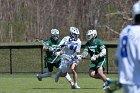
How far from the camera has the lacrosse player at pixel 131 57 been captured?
6.45 meters

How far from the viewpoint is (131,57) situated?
6.50 meters

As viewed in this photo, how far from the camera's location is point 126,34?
658cm

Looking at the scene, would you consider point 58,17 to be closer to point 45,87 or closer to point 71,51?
point 45,87

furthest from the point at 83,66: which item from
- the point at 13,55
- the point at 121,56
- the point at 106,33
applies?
the point at 121,56

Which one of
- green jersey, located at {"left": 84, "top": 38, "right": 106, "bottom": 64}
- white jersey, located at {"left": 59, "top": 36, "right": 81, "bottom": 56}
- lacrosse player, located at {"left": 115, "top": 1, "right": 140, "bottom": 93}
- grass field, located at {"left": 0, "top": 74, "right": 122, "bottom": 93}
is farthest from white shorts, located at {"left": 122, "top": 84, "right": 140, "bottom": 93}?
white jersey, located at {"left": 59, "top": 36, "right": 81, "bottom": 56}

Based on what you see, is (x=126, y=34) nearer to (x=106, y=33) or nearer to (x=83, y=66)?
(x=83, y=66)

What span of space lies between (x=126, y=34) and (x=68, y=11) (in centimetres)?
3957

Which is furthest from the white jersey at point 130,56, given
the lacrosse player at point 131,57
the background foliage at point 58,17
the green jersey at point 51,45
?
the background foliage at point 58,17

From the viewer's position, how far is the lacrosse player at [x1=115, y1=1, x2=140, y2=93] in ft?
21.2

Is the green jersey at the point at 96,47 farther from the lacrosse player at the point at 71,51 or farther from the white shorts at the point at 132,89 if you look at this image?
the white shorts at the point at 132,89

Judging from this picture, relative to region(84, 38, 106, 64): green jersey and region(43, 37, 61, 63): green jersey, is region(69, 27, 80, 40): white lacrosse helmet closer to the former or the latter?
region(43, 37, 61, 63): green jersey

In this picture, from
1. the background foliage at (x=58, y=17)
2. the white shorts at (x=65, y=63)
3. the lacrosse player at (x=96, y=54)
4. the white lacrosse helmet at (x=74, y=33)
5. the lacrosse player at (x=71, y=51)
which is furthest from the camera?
the background foliage at (x=58, y=17)

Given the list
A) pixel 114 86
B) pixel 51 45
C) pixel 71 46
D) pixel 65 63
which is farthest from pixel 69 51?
pixel 114 86

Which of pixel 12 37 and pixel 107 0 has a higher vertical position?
pixel 107 0
